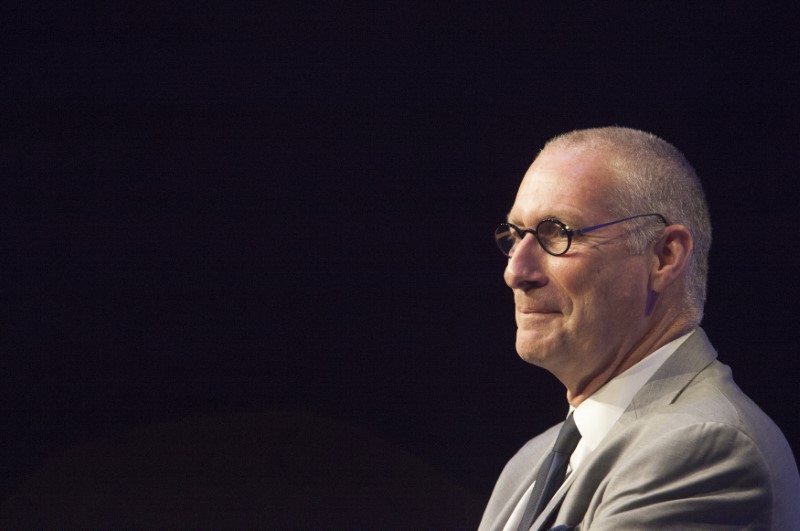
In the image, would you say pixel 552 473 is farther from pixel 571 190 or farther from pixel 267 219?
pixel 267 219

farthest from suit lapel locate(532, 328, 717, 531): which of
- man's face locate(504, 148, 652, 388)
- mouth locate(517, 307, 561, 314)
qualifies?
mouth locate(517, 307, 561, 314)

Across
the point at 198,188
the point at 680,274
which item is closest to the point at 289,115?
the point at 198,188

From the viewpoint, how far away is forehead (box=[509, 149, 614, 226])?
1.67 metres

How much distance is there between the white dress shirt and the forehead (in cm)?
26

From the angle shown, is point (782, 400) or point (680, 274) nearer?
point (680, 274)

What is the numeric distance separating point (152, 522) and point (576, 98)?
1.79m

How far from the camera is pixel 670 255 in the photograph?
66.7 inches

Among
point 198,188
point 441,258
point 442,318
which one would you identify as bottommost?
point 442,318

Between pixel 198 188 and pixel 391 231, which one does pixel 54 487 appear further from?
pixel 391 231

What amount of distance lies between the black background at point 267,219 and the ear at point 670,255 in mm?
1127

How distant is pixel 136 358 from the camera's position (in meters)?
2.82

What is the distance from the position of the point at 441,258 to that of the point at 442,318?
182 millimetres

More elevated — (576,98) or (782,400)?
(576,98)

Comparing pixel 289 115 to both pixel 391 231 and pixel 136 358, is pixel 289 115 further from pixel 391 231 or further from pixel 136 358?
pixel 136 358
